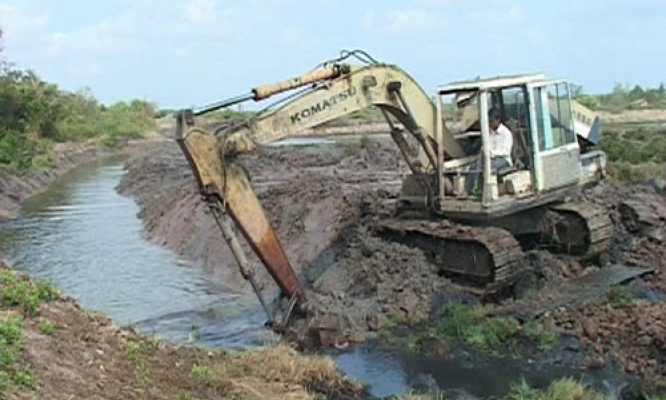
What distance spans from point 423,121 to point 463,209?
4.73 feet

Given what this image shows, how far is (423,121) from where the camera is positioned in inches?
523

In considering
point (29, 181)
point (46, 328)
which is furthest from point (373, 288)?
point (29, 181)

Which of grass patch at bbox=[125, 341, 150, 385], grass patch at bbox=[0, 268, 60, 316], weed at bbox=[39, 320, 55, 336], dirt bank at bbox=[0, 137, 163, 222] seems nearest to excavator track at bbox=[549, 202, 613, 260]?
grass patch at bbox=[125, 341, 150, 385]

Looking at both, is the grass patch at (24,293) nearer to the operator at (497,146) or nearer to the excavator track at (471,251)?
the excavator track at (471,251)

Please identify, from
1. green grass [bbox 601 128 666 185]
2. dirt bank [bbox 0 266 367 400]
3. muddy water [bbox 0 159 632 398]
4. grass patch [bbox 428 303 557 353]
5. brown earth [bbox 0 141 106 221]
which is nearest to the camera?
dirt bank [bbox 0 266 367 400]

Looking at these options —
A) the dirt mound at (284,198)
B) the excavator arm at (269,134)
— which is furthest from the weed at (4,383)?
the dirt mound at (284,198)

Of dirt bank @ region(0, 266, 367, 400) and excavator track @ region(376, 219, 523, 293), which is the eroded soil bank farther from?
dirt bank @ region(0, 266, 367, 400)

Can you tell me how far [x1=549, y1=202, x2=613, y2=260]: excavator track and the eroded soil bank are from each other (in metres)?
0.25

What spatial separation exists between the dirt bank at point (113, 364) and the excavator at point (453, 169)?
188 centimetres

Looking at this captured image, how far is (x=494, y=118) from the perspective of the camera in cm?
1302

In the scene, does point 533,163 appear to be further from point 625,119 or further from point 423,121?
point 625,119

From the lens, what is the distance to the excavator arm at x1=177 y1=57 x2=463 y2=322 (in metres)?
11.0

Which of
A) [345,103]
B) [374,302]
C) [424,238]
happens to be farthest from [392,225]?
[345,103]

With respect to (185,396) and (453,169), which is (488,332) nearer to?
(453,169)
